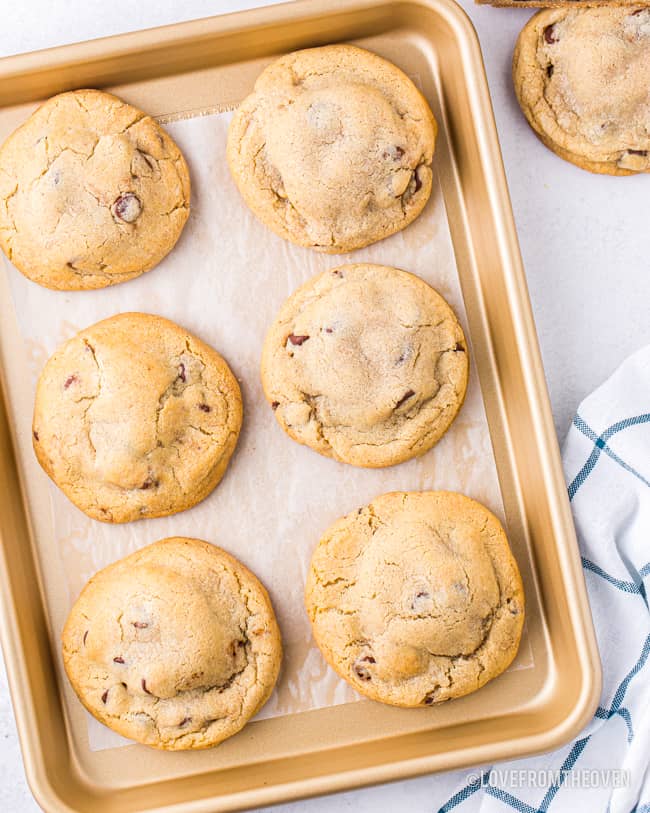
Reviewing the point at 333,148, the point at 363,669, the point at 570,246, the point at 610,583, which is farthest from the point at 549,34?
the point at 363,669

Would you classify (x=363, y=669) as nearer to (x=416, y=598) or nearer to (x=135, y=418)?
(x=416, y=598)

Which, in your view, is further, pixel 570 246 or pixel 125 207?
pixel 570 246

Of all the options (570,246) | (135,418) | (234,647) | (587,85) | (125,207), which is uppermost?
(587,85)

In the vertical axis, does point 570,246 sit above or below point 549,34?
below

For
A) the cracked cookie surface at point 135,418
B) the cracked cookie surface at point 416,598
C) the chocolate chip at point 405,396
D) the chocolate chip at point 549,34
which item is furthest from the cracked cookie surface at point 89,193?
the chocolate chip at point 549,34

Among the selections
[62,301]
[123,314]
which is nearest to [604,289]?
[123,314]

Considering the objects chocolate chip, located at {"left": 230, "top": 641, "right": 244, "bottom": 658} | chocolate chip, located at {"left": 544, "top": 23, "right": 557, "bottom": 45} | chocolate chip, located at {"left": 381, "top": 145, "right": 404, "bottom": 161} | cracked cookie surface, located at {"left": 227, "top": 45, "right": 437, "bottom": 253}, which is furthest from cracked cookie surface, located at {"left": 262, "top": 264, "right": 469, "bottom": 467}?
chocolate chip, located at {"left": 544, "top": 23, "right": 557, "bottom": 45}
